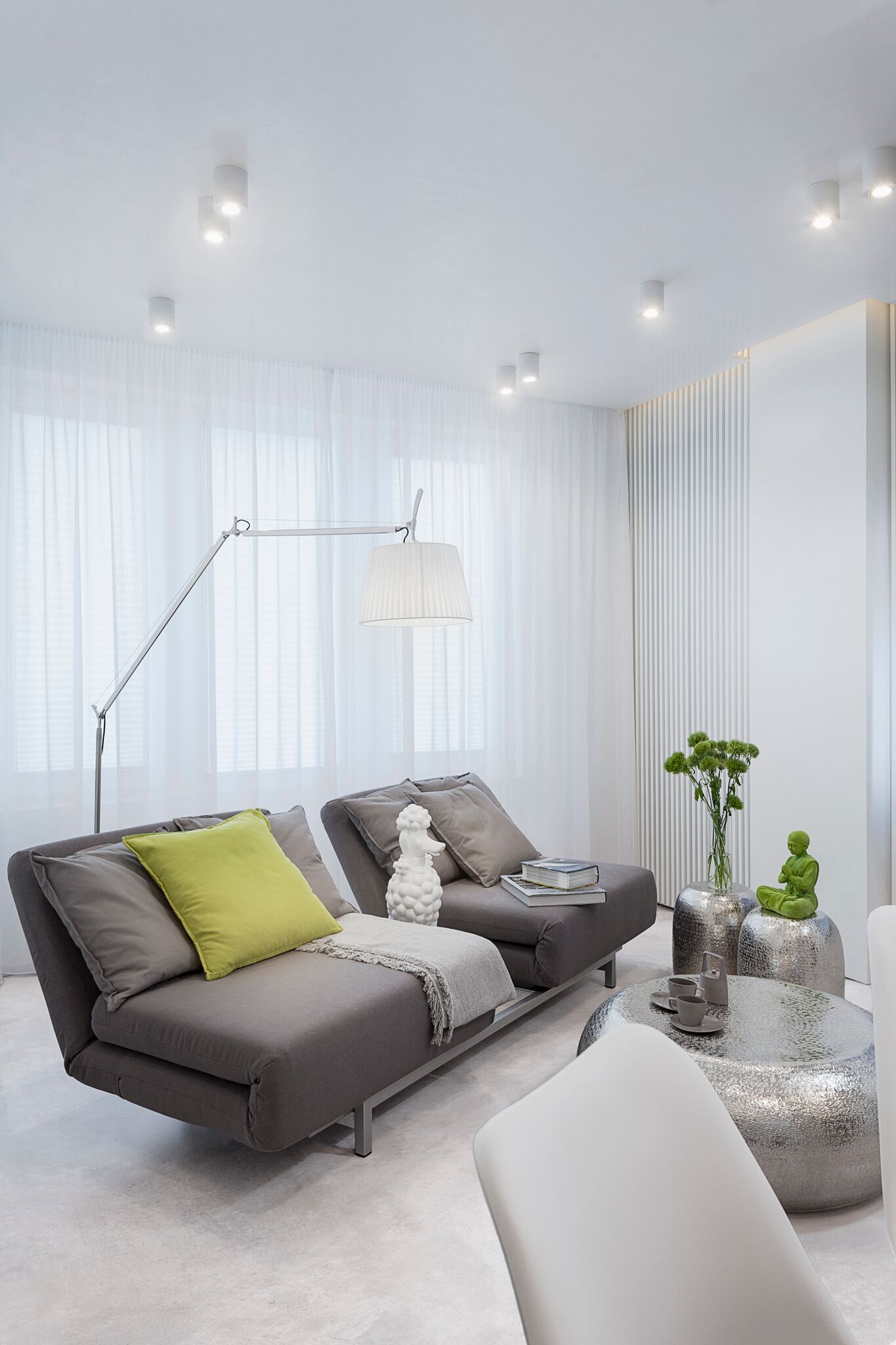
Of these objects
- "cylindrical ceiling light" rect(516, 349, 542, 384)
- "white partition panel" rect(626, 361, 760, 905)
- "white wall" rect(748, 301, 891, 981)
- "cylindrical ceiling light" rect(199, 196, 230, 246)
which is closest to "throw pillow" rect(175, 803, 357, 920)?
"cylindrical ceiling light" rect(199, 196, 230, 246)

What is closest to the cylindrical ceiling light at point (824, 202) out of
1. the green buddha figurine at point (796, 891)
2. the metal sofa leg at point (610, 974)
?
the green buddha figurine at point (796, 891)

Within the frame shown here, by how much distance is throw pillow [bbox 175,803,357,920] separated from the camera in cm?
306

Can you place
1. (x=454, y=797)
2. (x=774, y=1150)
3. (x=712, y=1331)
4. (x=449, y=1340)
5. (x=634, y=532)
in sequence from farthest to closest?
A: (x=634, y=532), (x=454, y=797), (x=774, y=1150), (x=449, y=1340), (x=712, y=1331)

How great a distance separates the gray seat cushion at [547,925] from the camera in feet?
10.6

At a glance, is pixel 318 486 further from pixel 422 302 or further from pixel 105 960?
pixel 105 960

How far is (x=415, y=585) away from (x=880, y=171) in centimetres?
189

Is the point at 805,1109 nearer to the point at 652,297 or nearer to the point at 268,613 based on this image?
the point at 652,297

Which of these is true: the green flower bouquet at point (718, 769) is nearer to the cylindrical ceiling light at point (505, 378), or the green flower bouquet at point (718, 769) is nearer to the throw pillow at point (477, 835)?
the throw pillow at point (477, 835)

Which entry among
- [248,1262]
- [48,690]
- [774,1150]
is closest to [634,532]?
[48,690]

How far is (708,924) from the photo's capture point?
346 cm

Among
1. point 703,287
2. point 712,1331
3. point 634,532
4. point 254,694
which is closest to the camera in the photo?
point 712,1331

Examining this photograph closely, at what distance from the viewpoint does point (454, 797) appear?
3959 mm

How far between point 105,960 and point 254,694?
214 cm

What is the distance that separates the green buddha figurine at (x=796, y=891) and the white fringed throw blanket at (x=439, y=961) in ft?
3.27
